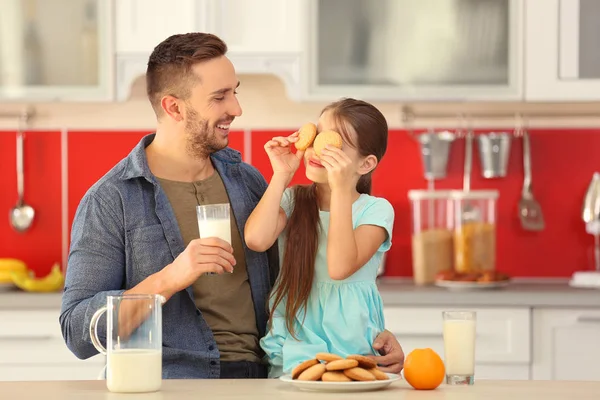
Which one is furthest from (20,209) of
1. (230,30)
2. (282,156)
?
(282,156)

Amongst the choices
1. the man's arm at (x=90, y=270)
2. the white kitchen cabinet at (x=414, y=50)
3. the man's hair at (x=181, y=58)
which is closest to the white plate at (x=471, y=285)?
the white kitchen cabinet at (x=414, y=50)

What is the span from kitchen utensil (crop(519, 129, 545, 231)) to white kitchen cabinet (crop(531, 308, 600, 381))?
0.58 m

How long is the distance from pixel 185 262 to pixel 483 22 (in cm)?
203

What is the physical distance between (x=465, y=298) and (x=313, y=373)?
1.72 meters

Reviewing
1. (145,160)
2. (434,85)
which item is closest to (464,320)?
(145,160)

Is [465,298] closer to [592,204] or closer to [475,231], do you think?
[475,231]

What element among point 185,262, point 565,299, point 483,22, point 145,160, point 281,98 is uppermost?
point 483,22

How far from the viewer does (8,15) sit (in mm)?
3850

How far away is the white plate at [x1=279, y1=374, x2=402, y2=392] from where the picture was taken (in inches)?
71.5

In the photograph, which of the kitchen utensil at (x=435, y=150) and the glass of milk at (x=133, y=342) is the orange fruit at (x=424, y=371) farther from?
the kitchen utensil at (x=435, y=150)

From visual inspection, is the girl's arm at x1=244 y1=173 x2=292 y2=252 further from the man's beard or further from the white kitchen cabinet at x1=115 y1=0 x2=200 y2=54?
the white kitchen cabinet at x1=115 y1=0 x2=200 y2=54

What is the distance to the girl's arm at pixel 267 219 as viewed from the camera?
94.4 inches

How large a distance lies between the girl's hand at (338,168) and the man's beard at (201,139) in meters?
0.40

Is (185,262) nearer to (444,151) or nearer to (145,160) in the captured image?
(145,160)
